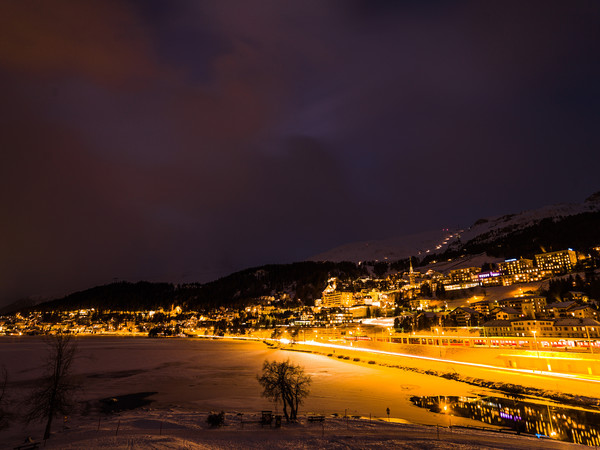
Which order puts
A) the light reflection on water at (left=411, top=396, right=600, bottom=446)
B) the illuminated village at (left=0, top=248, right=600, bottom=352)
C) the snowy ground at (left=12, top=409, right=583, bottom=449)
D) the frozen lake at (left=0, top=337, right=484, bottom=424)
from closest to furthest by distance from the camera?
the snowy ground at (left=12, top=409, right=583, bottom=449) < the light reflection on water at (left=411, top=396, right=600, bottom=446) < the frozen lake at (left=0, top=337, right=484, bottom=424) < the illuminated village at (left=0, top=248, right=600, bottom=352)

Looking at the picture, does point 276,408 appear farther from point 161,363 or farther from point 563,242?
point 563,242

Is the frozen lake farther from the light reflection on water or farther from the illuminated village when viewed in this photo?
the illuminated village

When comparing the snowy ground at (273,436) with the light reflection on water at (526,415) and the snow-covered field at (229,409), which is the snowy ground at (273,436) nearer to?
the snow-covered field at (229,409)

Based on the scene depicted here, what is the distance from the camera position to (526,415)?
89.8 feet

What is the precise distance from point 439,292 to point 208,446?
141493mm

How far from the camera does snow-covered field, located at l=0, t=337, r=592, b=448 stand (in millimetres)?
18984

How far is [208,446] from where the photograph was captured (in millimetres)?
18219

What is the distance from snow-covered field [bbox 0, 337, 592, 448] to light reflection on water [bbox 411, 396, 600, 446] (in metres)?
2.07

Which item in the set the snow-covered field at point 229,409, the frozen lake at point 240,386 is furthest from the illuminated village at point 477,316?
the snow-covered field at point 229,409

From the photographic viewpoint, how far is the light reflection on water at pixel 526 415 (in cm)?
2336

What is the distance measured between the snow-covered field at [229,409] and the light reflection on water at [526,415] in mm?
2070

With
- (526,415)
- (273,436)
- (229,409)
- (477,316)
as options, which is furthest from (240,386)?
(477,316)

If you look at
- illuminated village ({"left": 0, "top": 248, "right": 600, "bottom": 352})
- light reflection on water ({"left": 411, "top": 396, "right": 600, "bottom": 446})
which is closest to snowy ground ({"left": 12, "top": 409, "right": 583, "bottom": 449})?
light reflection on water ({"left": 411, "top": 396, "right": 600, "bottom": 446})

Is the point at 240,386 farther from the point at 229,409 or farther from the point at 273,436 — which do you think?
the point at 273,436
